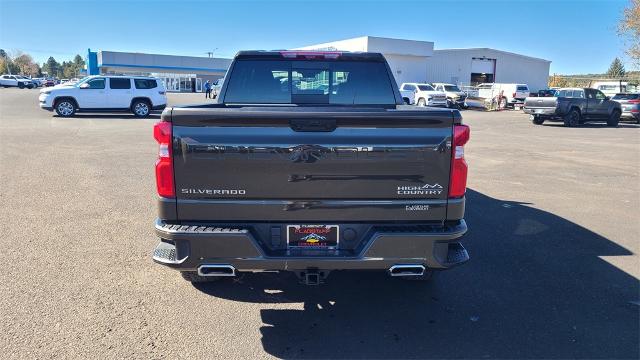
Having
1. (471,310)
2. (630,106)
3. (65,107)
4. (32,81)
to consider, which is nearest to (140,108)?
(65,107)

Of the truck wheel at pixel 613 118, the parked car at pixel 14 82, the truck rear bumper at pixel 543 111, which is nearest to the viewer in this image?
the truck rear bumper at pixel 543 111

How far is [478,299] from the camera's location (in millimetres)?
4141

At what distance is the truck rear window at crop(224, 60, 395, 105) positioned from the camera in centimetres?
491

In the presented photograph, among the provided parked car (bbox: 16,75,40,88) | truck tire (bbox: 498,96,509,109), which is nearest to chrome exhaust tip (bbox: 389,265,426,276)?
truck tire (bbox: 498,96,509,109)

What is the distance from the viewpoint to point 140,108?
917 inches

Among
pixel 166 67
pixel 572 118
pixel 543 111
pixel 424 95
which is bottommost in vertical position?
pixel 572 118

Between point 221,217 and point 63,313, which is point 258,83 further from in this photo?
point 63,313

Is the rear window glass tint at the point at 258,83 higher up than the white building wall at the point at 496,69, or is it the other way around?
the white building wall at the point at 496,69

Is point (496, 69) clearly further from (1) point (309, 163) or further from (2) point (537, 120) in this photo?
(1) point (309, 163)

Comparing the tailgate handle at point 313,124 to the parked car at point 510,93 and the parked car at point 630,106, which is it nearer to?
the parked car at point 630,106

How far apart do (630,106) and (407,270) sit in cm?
2929

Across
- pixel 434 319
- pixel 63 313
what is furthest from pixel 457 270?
pixel 63 313

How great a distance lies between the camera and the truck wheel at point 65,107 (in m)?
22.0

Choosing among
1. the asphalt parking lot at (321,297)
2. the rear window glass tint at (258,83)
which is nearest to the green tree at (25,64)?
the asphalt parking lot at (321,297)
